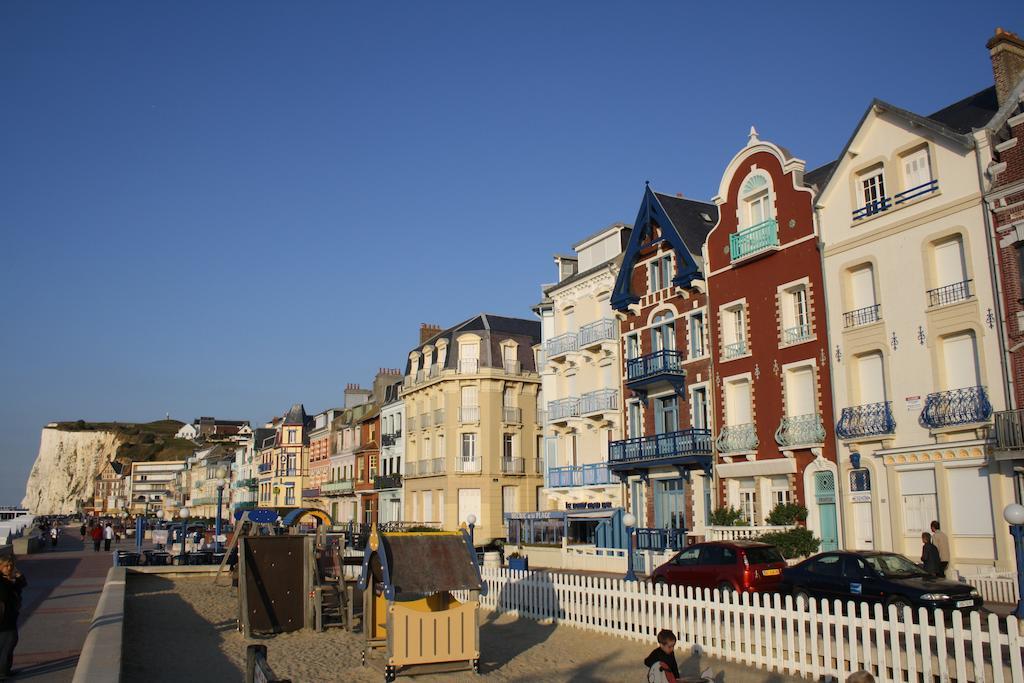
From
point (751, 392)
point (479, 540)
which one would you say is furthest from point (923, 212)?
point (479, 540)

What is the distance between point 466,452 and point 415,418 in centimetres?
606

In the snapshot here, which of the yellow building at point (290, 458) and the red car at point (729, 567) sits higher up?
the yellow building at point (290, 458)

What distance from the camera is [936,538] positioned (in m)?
19.3

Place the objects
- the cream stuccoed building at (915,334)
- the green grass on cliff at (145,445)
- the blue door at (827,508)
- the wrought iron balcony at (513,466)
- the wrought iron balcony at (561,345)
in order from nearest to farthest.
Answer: the cream stuccoed building at (915,334) < the blue door at (827,508) < the wrought iron balcony at (561,345) < the wrought iron balcony at (513,466) < the green grass on cliff at (145,445)

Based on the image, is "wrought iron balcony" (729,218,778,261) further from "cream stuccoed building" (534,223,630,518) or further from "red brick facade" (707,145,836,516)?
"cream stuccoed building" (534,223,630,518)

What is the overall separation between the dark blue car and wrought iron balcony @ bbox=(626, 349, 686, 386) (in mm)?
13460

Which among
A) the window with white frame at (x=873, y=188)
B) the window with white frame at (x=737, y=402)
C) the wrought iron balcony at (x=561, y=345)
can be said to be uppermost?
the window with white frame at (x=873, y=188)

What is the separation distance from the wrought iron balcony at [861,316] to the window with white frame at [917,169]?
10.5 ft

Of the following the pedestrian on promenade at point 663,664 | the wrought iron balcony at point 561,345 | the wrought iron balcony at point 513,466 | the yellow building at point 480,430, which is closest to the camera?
the pedestrian on promenade at point 663,664

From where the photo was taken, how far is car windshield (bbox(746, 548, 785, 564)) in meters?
17.0

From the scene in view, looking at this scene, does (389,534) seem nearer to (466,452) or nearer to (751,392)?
(751,392)

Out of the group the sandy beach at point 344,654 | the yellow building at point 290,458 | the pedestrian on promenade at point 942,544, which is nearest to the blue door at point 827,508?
the pedestrian on promenade at point 942,544

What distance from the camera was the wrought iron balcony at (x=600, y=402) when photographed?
1324 inches

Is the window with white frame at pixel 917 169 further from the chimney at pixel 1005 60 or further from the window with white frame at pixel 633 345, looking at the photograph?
the window with white frame at pixel 633 345
